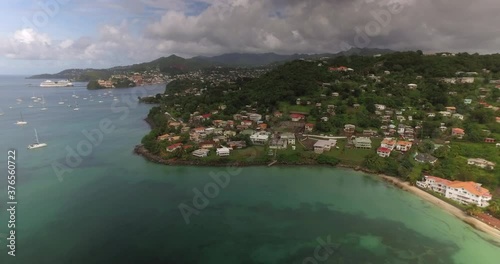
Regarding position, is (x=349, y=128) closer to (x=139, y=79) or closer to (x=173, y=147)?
(x=173, y=147)

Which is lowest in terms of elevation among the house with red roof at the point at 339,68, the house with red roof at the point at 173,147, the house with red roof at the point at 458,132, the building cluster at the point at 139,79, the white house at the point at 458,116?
the house with red roof at the point at 173,147

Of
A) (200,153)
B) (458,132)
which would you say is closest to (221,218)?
(200,153)

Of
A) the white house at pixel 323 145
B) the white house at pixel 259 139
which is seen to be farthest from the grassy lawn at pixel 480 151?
the white house at pixel 259 139

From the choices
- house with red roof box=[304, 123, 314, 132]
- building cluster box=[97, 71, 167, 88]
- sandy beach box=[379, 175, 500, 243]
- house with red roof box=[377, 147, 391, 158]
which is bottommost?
sandy beach box=[379, 175, 500, 243]

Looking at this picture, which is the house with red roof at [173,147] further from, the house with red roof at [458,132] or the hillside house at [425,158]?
the house with red roof at [458,132]

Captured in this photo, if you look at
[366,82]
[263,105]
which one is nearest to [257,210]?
[263,105]

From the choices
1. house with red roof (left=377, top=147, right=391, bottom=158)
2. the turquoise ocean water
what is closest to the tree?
Answer: house with red roof (left=377, top=147, right=391, bottom=158)

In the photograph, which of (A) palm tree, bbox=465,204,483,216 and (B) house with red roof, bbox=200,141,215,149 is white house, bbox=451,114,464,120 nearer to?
(A) palm tree, bbox=465,204,483,216
